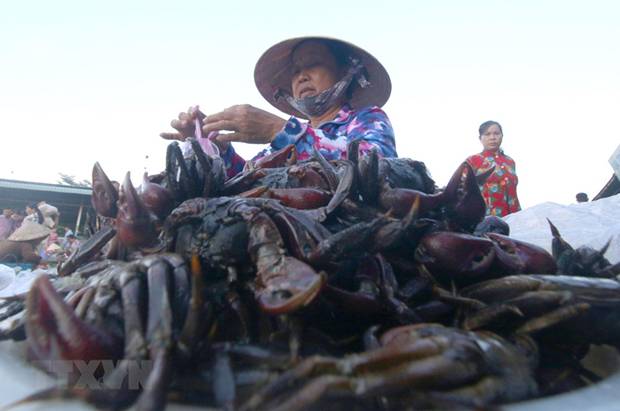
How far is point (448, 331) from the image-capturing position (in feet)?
1.73

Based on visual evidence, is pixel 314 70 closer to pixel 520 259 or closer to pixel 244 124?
pixel 244 124

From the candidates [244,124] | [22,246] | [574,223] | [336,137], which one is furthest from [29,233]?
[574,223]

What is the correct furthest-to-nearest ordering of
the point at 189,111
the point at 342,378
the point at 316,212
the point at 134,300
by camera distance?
the point at 189,111
the point at 316,212
the point at 134,300
the point at 342,378

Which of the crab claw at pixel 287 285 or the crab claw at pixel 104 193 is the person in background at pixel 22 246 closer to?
the crab claw at pixel 104 193

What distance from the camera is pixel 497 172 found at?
129 inches

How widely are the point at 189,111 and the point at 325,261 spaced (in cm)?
110

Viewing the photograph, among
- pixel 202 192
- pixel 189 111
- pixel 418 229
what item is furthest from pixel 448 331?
pixel 189 111

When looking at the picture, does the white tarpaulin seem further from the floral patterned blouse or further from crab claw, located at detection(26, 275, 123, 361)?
crab claw, located at detection(26, 275, 123, 361)

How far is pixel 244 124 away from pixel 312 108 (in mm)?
481

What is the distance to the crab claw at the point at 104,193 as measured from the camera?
0.86 m

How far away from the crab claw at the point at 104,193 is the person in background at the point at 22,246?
5.32m

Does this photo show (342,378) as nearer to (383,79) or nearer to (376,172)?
(376,172)

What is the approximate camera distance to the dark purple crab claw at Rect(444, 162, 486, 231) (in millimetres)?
817

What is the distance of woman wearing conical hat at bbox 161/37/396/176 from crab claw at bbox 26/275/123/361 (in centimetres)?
94
